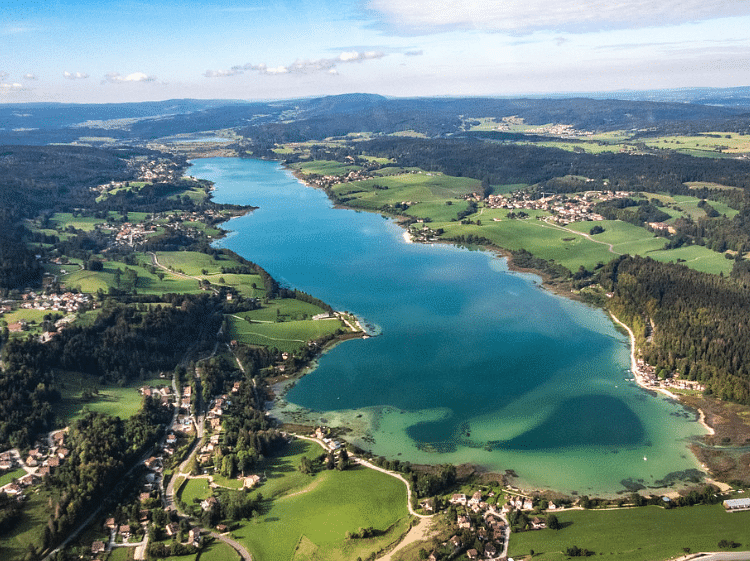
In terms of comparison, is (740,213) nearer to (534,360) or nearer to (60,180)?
(534,360)

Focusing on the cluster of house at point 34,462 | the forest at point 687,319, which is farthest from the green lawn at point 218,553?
the forest at point 687,319

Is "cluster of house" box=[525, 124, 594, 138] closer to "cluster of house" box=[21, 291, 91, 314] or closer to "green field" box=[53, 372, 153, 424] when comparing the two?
"cluster of house" box=[21, 291, 91, 314]

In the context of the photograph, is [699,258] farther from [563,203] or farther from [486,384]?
[486,384]

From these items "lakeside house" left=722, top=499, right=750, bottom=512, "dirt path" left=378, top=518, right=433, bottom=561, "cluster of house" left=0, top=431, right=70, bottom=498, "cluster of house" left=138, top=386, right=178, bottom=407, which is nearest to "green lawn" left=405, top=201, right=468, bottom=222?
"cluster of house" left=138, top=386, right=178, bottom=407

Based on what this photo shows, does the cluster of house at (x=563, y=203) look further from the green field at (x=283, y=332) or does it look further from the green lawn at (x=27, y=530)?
the green lawn at (x=27, y=530)

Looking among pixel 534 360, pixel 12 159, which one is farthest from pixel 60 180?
pixel 534 360
